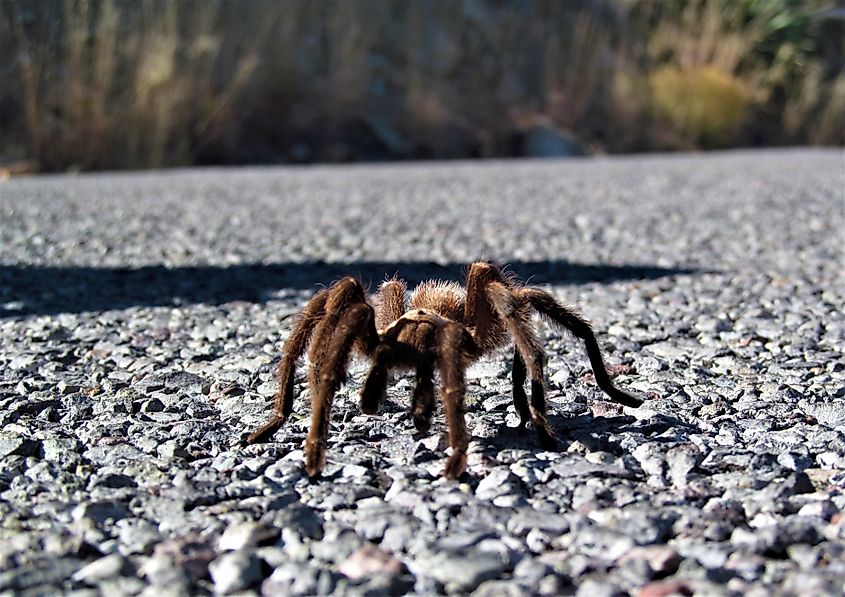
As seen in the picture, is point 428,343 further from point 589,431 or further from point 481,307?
point 589,431

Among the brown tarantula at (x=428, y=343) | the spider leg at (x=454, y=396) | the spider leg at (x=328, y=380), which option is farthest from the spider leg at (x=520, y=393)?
the spider leg at (x=328, y=380)

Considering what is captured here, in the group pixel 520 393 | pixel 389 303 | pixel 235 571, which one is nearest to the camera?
pixel 235 571

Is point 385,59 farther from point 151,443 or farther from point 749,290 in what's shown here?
point 151,443

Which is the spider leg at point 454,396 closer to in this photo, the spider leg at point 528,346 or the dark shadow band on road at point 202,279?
the spider leg at point 528,346

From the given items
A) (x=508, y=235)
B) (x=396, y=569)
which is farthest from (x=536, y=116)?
(x=396, y=569)

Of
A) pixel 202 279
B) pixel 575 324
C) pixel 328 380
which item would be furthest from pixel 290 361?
pixel 202 279

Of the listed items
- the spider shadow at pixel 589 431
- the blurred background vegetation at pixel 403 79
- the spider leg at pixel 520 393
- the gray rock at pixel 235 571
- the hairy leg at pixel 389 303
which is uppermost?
the blurred background vegetation at pixel 403 79

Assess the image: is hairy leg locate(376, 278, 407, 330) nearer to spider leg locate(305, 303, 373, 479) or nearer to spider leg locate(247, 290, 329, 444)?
spider leg locate(247, 290, 329, 444)
